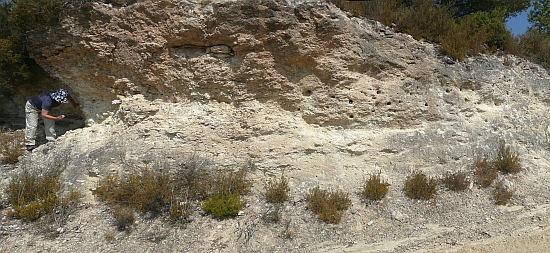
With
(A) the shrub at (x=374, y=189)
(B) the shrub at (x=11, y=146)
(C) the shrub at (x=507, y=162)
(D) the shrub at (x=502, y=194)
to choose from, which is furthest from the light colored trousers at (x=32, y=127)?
(C) the shrub at (x=507, y=162)

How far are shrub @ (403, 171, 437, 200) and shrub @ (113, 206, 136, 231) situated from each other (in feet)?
14.0

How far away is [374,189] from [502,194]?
2106 millimetres

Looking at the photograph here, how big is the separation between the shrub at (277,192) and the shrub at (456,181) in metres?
2.70

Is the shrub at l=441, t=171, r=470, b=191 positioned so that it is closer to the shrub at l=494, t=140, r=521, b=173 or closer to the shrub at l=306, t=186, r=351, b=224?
the shrub at l=494, t=140, r=521, b=173

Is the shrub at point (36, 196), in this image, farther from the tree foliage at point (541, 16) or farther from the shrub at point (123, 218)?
the tree foliage at point (541, 16)

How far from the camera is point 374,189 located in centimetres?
517

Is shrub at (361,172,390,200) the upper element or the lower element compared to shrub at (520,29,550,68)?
lower

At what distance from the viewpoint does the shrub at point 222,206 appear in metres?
4.76

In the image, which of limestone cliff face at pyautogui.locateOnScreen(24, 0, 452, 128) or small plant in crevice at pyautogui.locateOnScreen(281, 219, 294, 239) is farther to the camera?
limestone cliff face at pyautogui.locateOnScreen(24, 0, 452, 128)

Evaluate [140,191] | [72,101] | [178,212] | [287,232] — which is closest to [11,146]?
[72,101]

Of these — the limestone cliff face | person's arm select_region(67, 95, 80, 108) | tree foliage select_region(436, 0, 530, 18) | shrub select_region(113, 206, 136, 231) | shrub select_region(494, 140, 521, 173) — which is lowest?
shrub select_region(113, 206, 136, 231)

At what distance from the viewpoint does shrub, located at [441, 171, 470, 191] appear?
17.6ft

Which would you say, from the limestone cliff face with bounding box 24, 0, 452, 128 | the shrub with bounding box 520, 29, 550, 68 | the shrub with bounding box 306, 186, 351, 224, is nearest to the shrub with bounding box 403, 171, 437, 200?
the shrub with bounding box 306, 186, 351, 224

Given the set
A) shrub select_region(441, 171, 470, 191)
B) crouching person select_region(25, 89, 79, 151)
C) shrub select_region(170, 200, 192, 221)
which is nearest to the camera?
shrub select_region(170, 200, 192, 221)
